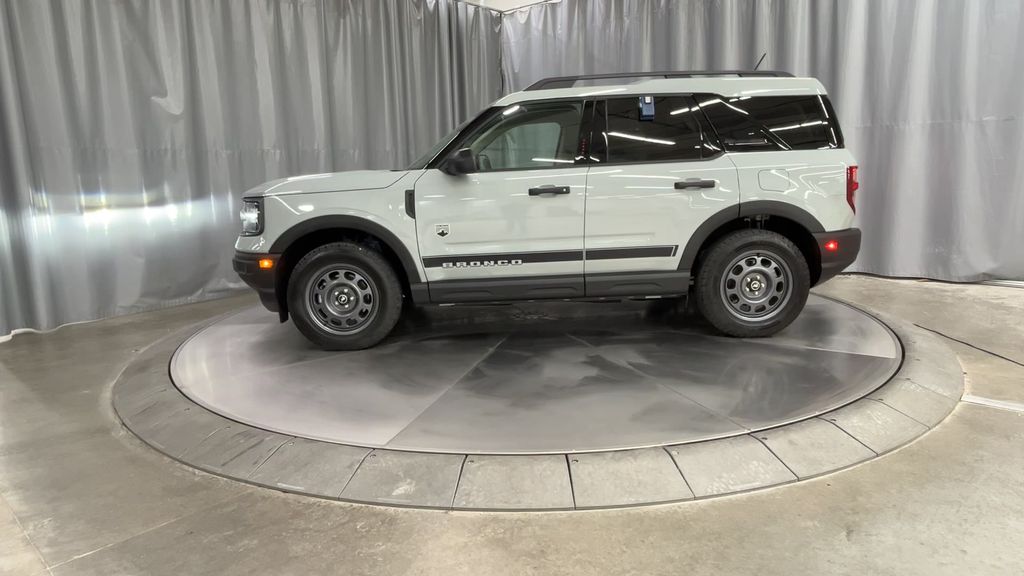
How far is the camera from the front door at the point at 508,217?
161 inches

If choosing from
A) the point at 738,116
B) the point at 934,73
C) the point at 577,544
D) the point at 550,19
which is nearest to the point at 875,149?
the point at 934,73

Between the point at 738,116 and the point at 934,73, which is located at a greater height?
the point at 934,73

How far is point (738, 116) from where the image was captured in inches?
167

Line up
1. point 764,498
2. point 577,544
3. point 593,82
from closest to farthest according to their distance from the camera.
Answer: point 577,544, point 764,498, point 593,82

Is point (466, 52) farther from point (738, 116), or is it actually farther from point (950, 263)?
point (950, 263)

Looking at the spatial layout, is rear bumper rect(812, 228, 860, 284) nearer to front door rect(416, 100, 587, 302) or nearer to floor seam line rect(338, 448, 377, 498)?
front door rect(416, 100, 587, 302)

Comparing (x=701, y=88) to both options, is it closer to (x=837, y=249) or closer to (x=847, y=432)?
(x=837, y=249)

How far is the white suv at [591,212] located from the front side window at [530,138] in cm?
1

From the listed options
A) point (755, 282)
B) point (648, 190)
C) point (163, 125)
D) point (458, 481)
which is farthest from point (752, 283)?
point (163, 125)

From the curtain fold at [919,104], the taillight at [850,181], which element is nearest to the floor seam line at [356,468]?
the taillight at [850,181]

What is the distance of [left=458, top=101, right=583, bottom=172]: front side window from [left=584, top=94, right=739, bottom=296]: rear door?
0.19 m

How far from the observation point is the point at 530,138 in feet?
14.2

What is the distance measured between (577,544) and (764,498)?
0.87 metres

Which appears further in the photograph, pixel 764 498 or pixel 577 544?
pixel 764 498
